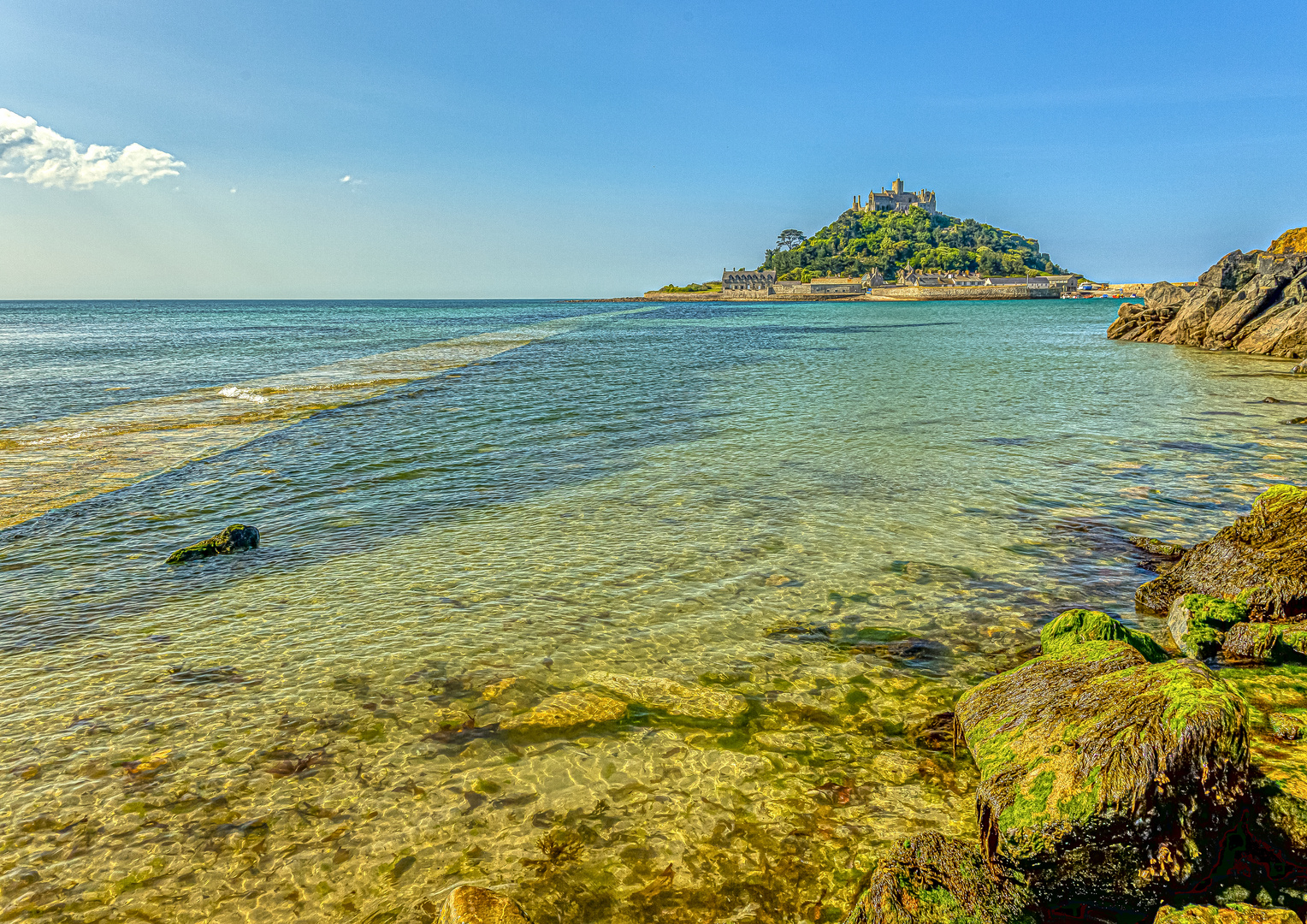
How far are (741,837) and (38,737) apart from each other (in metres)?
5.82

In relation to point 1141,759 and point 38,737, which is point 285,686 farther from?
point 1141,759

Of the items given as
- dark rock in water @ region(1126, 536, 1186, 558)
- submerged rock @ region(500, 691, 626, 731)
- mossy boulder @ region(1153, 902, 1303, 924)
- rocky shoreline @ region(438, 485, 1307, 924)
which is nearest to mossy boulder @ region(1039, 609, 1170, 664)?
rocky shoreline @ region(438, 485, 1307, 924)

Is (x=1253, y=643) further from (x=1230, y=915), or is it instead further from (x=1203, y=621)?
(x=1230, y=915)

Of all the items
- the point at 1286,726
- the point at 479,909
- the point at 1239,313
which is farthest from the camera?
the point at 1239,313

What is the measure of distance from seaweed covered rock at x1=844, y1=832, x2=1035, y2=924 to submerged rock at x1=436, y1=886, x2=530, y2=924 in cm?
182

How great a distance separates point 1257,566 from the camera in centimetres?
753

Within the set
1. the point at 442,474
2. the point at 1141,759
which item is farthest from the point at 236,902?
the point at 442,474

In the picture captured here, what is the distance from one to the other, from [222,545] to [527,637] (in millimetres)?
5625

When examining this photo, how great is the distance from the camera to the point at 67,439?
1912cm

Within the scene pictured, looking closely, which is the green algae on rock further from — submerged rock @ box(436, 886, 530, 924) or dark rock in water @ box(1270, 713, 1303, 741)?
submerged rock @ box(436, 886, 530, 924)

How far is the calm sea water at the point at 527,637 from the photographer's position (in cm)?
457

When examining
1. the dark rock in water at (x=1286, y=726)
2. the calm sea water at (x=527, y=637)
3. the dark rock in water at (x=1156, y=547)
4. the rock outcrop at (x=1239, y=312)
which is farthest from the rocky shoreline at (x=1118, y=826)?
the rock outcrop at (x=1239, y=312)

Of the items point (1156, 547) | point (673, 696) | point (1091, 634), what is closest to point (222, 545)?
point (673, 696)

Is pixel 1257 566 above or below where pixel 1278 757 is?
above
